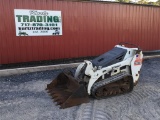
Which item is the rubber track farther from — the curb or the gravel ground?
the curb

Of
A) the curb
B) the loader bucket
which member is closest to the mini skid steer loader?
the loader bucket

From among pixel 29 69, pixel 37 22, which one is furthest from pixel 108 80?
pixel 37 22

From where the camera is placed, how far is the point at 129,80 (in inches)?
208

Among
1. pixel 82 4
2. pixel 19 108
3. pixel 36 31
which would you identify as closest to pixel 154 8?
pixel 82 4

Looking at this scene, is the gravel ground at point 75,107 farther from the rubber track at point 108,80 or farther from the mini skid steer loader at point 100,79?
the rubber track at point 108,80

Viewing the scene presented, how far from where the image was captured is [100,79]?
4973mm

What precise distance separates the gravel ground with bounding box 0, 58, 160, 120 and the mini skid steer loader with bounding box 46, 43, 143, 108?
7.0 inches

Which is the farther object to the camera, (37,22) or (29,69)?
(37,22)

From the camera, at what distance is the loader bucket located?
4.54 m

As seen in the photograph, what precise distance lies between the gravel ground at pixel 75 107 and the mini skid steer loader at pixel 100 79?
0.18 metres

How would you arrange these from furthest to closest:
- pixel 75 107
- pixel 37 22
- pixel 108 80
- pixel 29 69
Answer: pixel 37 22
pixel 29 69
pixel 108 80
pixel 75 107

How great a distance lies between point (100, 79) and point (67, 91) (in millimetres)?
929

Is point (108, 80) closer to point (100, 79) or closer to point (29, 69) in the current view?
point (100, 79)

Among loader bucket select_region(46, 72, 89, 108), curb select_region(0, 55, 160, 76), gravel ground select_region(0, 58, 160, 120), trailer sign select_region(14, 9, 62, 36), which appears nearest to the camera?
gravel ground select_region(0, 58, 160, 120)
